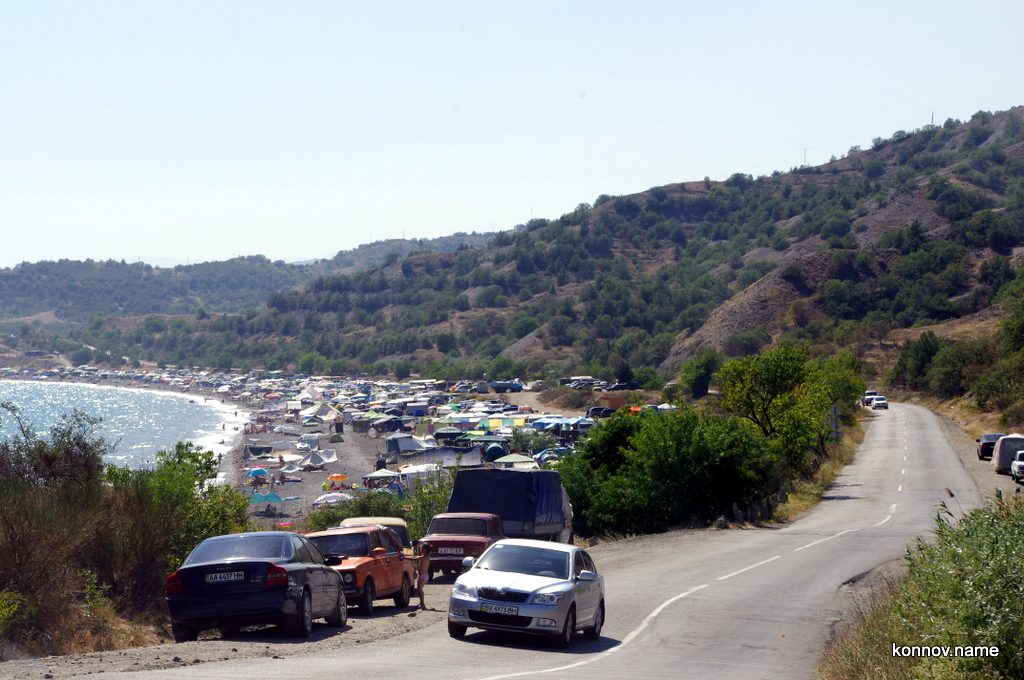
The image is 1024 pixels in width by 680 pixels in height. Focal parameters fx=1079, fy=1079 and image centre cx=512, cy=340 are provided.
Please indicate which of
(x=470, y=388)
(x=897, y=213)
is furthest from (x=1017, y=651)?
(x=897, y=213)

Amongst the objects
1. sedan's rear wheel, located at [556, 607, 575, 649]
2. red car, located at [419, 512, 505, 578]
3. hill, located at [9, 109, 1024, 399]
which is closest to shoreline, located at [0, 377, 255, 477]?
hill, located at [9, 109, 1024, 399]

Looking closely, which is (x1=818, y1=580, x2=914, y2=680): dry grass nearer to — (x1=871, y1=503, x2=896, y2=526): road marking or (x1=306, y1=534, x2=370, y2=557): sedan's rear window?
(x1=306, y1=534, x2=370, y2=557): sedan's rear window

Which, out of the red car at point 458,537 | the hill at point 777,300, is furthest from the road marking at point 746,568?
the hill at point 777,300

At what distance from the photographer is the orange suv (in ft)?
49.4

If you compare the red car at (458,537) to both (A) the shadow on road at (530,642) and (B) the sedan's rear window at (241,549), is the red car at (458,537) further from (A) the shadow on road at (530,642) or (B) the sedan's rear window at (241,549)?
(B) the sedan's rear window at (241,549)

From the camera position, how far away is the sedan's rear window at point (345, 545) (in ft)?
51.9

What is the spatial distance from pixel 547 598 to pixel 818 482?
3327 cm

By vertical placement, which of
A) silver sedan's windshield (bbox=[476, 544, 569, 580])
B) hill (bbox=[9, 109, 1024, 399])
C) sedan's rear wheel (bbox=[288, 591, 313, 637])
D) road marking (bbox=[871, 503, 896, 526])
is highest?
hill (bbox=[9, 109, 1024, 399])

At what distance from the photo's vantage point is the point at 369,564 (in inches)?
605

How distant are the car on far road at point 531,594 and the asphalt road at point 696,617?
0.86ft

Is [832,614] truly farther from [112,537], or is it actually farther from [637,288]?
[637,288]

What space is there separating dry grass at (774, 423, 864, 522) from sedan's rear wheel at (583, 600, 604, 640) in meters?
20.0

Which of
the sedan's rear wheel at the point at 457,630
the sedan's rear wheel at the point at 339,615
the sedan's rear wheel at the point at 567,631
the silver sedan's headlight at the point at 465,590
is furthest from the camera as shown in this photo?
the sedan's rear wheel at the point at 339,615

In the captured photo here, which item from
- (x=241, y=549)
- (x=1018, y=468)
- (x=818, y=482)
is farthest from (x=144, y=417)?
(x=241, y=549)
